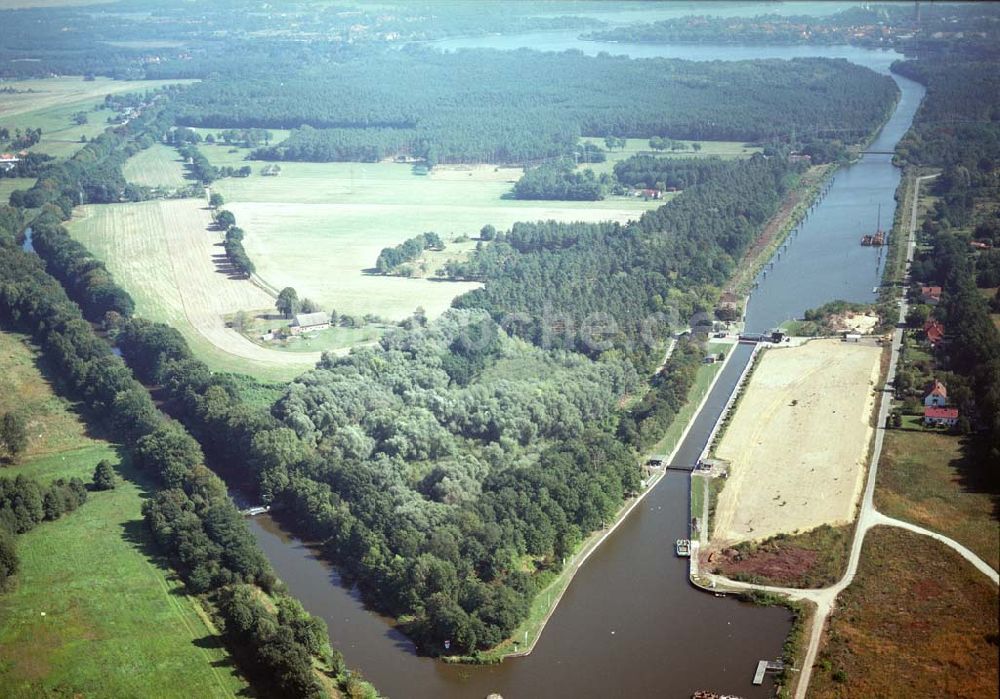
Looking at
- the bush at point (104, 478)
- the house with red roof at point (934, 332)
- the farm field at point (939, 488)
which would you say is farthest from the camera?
the house with red roof at point (934, 332)

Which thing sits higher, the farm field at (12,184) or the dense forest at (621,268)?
the farm field at (12,184)

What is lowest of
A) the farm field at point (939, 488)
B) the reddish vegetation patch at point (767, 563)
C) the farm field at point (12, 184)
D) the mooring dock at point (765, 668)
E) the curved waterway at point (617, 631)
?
the curved waterway at point (617, 631)

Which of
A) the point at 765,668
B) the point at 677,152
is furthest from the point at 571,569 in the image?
the point at 677,152

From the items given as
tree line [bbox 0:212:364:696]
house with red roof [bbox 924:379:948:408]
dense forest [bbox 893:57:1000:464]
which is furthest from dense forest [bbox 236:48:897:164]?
house with red roof [bbox 924:379:948:408]

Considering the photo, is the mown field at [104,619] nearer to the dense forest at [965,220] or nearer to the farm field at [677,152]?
the dense forest at [965,220]

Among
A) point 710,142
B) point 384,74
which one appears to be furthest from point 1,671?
point 384,74

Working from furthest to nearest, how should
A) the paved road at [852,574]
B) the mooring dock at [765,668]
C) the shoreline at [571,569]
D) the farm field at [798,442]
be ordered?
1. the farm field at [798,442]
2. the shoreline at [571,569]
3. the mooring dock at [765,668]
4. the paved road at [852,574]

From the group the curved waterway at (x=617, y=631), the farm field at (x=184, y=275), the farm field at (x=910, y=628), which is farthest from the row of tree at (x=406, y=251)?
the farm field at (x=910, y=628)
